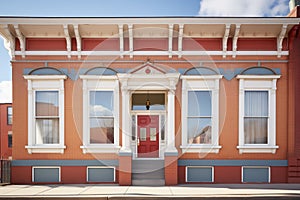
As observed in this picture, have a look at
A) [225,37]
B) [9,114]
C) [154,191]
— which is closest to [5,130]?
[9,114]

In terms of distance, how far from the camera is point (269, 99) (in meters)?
11.2

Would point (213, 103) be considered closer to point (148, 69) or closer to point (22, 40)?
point (148, 69)

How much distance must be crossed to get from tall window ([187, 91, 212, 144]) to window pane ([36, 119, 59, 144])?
5.14m

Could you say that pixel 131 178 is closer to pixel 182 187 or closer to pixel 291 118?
pixel 182 187

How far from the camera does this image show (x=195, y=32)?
11.2m

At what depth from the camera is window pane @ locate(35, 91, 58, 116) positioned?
445 inches

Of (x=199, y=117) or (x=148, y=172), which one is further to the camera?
(x=199, y=117)

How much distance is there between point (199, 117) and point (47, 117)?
5.88 m

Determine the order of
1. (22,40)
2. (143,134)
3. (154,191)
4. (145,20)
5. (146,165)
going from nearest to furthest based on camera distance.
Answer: (154,191)
(145,20)
(22,40)
(146,165)
(143,134)

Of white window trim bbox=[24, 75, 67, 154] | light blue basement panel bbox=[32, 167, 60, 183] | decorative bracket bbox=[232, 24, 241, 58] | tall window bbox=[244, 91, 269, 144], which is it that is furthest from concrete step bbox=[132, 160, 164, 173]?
decorative bracket bbox=[232, 24, 241, 58]

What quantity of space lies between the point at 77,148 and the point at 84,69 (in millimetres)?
3017

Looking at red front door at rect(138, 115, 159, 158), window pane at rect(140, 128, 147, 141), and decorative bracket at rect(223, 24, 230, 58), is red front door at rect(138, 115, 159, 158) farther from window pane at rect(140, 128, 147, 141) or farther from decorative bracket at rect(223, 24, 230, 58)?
decorative bracket at rect(223, 24, 230, 58)

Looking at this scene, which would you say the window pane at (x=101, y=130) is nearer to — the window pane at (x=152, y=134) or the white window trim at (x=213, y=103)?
the window pane at (x=152, y=134)

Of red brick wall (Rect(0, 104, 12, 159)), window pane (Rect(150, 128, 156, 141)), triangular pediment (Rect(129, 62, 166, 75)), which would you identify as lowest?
red brick wall (Rect(0, 104, 12, 159))
